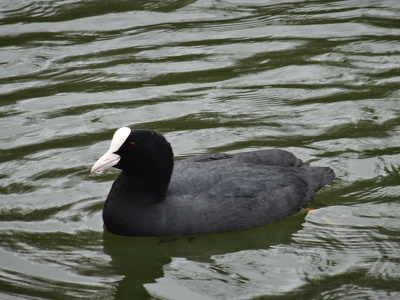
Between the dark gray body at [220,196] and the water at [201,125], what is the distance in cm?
13

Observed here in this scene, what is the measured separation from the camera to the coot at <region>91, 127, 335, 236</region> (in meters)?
6.94

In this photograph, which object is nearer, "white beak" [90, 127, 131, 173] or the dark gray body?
"white beak" [90, 127, 131, 173]

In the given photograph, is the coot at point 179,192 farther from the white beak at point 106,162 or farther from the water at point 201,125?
the water at point 201,125

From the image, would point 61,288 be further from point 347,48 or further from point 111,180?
point 347,48

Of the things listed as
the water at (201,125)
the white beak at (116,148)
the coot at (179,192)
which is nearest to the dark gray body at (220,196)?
the coot at (179,192)

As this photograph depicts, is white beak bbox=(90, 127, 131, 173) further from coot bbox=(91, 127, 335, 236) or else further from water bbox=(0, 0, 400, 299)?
water bbox=(0, 0, 400, 299)

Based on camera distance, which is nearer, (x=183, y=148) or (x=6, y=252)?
(x=6, y=252)

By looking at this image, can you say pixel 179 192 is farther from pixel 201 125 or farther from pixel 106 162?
pixel 201 125

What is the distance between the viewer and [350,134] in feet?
28.2

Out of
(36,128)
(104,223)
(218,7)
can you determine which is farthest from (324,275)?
(218,7)

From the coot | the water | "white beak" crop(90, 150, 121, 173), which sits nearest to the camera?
the water

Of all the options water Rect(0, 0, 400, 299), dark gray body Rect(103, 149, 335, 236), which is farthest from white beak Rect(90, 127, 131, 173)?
water Rect(0, 0, 400, 299)

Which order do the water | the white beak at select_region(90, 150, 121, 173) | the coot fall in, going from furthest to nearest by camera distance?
the coot
the white beak at select_region(90, 150, 121, 173)
the water

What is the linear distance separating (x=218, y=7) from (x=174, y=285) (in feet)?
20.8
